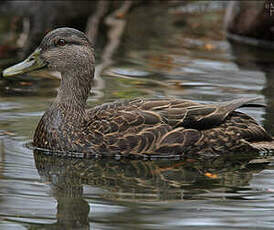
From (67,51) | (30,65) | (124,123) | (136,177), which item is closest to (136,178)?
(136,177)

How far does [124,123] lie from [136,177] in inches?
27.9

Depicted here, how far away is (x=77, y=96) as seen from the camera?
8406 mm

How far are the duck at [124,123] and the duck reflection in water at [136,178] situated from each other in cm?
13

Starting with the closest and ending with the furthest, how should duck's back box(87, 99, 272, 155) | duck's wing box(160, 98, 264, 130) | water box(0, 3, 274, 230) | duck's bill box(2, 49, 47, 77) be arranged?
1. water box(0, 3, 274, 230)
2. duck's back box(87, 99, 272, 155)
3. duck's wing box(160, 98, 264, 130)
4. duck's bill box(2, 49, 47, 77)

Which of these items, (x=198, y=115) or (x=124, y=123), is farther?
(x=198, y=115)

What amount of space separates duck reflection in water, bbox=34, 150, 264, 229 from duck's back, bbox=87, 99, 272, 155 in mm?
134

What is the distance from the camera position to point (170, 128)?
8.01 m

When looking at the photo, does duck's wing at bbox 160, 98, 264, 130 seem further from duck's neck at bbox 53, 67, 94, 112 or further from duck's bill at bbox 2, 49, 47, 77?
duck's bill at bbox 2, 49, 47, 77

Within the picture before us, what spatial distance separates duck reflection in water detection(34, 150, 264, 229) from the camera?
6.77 meters

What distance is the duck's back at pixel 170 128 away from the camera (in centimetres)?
793

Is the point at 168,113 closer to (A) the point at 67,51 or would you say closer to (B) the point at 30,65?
(A) the point at 67,51

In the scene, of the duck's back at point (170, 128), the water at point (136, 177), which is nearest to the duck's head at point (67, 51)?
the duck's back at point (170, 128)

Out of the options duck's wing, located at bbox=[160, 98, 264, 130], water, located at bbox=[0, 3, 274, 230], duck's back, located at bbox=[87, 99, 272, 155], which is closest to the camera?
water, located at bbox=[0, 3, 274, 230]

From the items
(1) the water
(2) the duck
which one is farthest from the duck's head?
(1) the water
